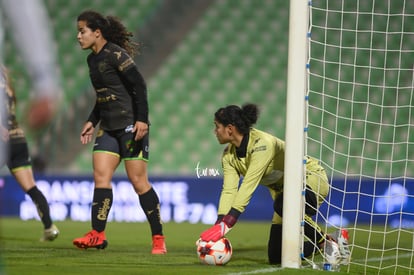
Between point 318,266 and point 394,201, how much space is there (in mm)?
4840

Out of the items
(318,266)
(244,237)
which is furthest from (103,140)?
(244,237)

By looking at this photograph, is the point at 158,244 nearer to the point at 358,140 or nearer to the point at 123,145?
the point at 123,145

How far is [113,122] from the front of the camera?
253 inches

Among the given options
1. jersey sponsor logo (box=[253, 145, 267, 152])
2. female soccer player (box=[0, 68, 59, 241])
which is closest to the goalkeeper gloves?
jersey sponsor logo (box=[253, 145, 267, 152])

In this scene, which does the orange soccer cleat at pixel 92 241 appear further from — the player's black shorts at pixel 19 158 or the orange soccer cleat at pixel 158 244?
the player's black shorts at pixel 19 158

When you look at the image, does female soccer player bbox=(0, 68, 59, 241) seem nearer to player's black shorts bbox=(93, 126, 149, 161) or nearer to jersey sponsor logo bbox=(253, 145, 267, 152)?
player's black shorts bbox=(93, 126, 149, 161)

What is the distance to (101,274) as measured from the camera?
486 centimetres

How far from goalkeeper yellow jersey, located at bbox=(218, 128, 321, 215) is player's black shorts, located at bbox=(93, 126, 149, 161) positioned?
0.81 meters

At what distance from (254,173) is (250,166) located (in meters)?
0.07

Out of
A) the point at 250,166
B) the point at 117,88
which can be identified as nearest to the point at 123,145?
the point at 117,88

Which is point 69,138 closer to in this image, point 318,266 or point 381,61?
point 381,61

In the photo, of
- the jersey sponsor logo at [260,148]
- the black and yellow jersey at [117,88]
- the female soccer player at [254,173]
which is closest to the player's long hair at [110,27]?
the black and yellow jersey at [117,88]

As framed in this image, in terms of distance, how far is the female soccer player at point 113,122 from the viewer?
6.30 metres

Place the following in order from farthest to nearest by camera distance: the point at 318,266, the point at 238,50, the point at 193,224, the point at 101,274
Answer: the point at 238,50
the point at 193,224
the point at 318,266
the point at 101,274
